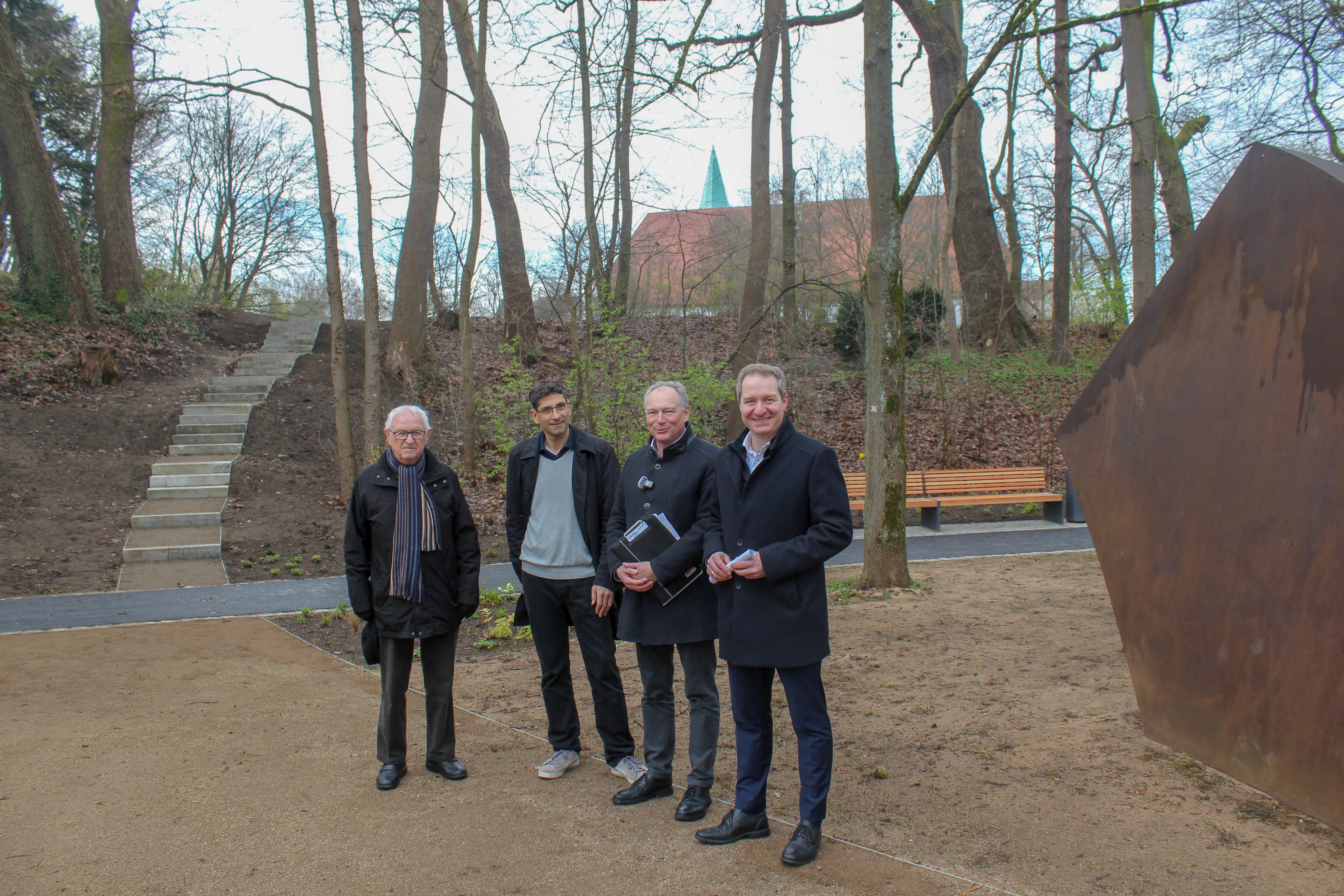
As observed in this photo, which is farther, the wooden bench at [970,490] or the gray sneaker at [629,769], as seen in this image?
the wooden bench at [970,490]

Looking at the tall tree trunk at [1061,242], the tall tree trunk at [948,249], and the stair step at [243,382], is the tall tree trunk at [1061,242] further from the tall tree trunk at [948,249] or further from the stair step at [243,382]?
the stair step at [243,382]

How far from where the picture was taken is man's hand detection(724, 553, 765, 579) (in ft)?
10.7

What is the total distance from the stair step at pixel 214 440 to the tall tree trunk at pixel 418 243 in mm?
3485

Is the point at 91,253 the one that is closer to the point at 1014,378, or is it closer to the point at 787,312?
the point at 787,312

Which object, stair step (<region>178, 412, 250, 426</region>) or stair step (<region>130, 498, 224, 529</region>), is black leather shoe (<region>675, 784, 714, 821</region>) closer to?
stair step (<region>130, 498, 224, 529</region>)

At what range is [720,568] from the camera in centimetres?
339

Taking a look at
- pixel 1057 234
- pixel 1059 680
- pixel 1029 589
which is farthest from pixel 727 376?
pixel 1059 680

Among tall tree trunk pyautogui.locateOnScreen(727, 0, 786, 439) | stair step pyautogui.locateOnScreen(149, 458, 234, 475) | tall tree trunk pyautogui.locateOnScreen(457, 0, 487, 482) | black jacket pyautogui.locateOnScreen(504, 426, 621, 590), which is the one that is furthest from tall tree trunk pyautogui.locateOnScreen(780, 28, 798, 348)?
black jacket pyautogui.locateOnScreen(504, 426, 621, 590)

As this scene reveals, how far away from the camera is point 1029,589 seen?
791 centimetres

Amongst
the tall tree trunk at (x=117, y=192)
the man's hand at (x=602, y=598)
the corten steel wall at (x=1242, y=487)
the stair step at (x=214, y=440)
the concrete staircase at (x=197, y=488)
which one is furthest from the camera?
the tall tree trunk at (x=117, y=192)

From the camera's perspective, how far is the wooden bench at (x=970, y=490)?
11.9 metres

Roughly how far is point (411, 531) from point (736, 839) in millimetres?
1877

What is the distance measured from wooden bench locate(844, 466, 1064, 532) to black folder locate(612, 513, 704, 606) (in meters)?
8.38

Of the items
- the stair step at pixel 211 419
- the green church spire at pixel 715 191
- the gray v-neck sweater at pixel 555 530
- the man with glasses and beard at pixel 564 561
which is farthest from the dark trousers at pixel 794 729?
the green church spire at pixel 715 191
